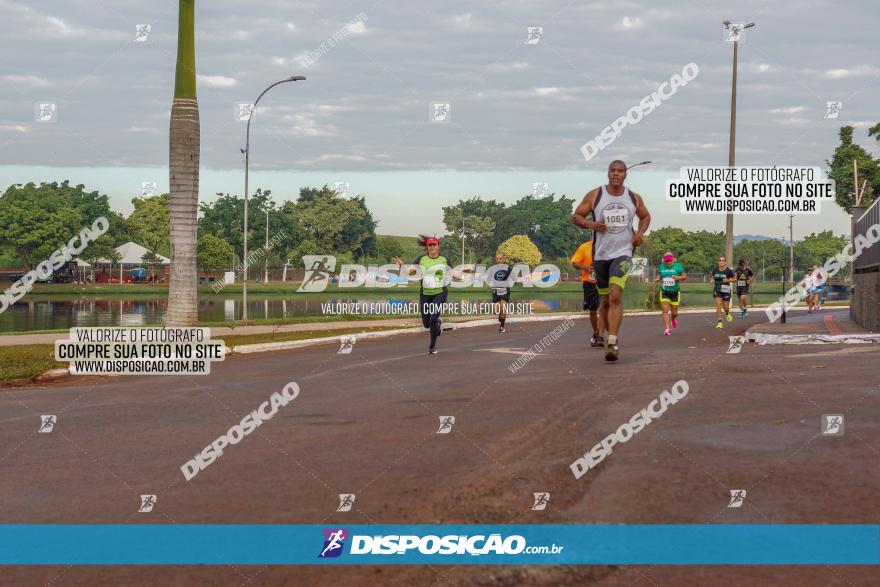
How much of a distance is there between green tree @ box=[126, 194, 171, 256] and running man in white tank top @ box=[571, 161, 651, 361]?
97.9 m

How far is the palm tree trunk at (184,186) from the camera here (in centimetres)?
1991

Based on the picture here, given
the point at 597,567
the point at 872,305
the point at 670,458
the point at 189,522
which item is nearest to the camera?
the point at 597,567

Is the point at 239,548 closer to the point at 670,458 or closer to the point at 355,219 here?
the point at 670,458

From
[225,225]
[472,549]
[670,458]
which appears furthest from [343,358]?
[225,225]

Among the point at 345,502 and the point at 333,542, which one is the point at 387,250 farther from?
the point at 333,542

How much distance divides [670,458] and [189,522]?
3073 mm

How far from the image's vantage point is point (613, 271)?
1191cm

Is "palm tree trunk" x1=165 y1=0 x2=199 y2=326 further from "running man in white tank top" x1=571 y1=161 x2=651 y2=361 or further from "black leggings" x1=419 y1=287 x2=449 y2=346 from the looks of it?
"running man in white tank top" x1=571 y1=161 x2=651 y2=361

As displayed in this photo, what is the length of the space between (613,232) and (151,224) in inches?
4002

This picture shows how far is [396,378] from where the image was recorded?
11.9 metres

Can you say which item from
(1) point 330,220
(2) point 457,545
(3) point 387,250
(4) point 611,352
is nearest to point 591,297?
(4) point 611,352

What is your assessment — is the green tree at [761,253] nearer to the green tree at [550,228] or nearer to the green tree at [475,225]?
the green tree at [550,228]

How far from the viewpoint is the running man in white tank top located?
11797mm

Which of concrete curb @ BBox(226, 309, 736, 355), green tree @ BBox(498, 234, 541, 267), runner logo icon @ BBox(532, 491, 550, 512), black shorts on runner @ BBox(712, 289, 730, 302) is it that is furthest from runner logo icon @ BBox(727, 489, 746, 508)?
green tree @ BBox(498, 234, 541, 267)
